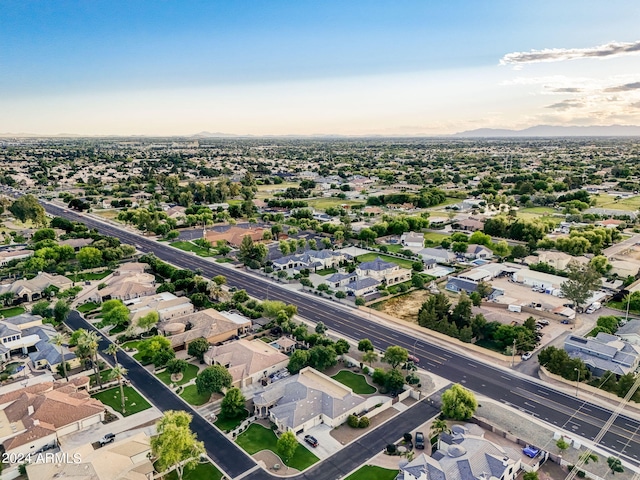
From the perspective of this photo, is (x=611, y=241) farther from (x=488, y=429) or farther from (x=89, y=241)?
(x=89, y=241)

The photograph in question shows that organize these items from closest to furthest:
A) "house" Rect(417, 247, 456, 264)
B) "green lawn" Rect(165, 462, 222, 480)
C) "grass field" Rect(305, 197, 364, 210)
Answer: "green lawn" Rect(165, 462, 222, 480), "house" Rect(417, 247, 456, 264), "grass field" Rect(305, 197, 364, 210)

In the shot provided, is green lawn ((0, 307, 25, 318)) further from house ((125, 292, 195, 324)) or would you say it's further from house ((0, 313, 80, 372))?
house ((125, 292, 195, 324))

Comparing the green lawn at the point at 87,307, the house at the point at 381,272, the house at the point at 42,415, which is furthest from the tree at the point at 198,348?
the house at the point at 381,272

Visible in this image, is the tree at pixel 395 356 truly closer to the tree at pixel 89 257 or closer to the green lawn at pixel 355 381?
the green lawn at pixel 355 381

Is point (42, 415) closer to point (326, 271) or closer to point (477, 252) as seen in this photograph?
point (326, 271)

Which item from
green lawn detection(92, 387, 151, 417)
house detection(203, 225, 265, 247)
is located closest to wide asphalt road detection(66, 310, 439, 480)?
green lawn detection(92, 387, 151, 417)

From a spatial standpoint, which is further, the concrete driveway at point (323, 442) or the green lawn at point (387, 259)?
the green lawn at point (387, 259)

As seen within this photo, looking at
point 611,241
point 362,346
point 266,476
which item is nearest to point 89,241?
point 362,346
